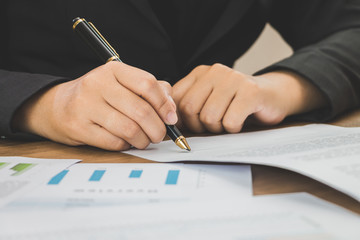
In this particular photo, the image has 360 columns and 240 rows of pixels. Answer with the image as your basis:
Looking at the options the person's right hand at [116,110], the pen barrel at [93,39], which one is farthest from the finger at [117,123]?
the pen barrel at [93,39]

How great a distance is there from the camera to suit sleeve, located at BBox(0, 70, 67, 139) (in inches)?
17.8

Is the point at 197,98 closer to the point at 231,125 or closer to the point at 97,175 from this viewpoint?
the point at 231,125

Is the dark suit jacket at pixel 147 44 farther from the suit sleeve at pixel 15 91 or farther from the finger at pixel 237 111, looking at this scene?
the finger at pixel 237 111

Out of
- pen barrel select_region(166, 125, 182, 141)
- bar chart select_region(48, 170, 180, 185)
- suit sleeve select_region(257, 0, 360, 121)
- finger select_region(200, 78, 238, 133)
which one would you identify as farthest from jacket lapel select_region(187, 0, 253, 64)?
bar chart select_region(48, 170, 180, 185)

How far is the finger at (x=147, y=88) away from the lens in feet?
1.28

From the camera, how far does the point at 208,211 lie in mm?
245

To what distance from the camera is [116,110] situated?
40cm

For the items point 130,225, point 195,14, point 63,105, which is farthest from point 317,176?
point 195,14

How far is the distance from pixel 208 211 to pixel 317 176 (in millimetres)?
91

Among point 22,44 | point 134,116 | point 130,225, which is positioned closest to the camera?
point 130,225

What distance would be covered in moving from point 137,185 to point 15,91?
0.26m

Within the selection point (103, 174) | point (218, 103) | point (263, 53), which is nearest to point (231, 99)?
point (218, 103)

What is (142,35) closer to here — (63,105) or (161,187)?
(63,105)

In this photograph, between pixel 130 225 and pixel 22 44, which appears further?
pixel 22 44
